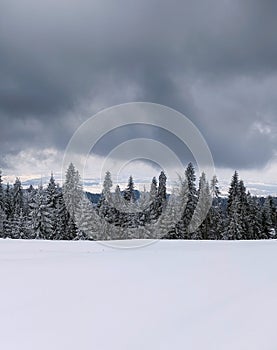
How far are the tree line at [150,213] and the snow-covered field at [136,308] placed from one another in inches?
1310

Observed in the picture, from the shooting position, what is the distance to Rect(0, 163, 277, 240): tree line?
134 feet

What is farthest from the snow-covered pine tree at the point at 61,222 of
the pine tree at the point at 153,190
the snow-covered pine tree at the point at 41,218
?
the pine tree at the point at 153,190

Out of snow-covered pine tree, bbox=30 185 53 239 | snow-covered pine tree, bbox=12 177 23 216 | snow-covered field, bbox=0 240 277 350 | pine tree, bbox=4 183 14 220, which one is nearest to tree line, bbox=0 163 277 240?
snow-covered pine tree, bbox=30 185 53 239

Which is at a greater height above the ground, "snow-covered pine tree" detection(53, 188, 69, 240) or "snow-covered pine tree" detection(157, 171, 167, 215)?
"snow-covered pine tree" detection(157, 171, 167, 215)

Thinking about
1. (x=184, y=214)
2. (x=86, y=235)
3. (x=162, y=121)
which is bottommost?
(x=86, y=235)

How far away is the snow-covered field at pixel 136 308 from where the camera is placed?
371 cm

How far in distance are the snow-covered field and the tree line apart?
1310 inches

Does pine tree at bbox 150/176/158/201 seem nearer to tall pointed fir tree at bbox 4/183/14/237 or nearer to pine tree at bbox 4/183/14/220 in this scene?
tall pointed fir tree at bbox 4/183/14/237

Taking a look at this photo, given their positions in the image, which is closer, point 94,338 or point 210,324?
point 94,338

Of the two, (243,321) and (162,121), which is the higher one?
(162,121)

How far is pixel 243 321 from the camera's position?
14.0 feet

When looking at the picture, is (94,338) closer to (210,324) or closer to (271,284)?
(210,324)

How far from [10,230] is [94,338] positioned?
163ft

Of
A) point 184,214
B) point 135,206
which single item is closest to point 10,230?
point 135,206
